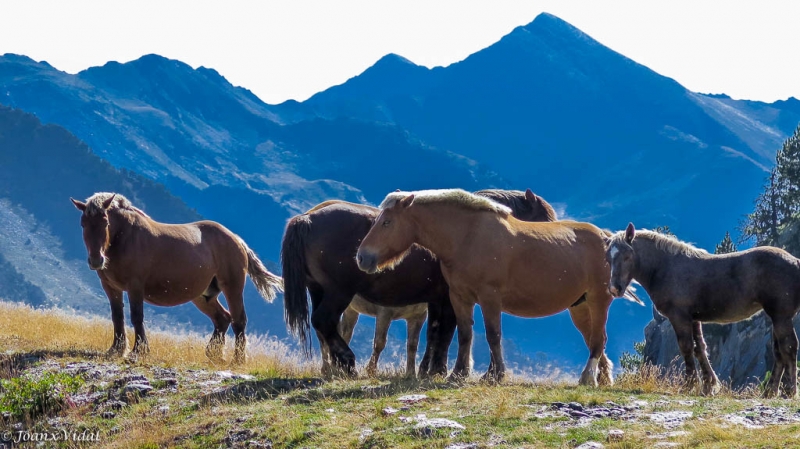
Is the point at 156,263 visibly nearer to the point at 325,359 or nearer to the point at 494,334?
the point at 325,359

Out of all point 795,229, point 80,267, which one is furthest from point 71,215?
point 795,229

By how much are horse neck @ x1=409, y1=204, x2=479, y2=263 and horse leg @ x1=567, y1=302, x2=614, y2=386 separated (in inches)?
86.2

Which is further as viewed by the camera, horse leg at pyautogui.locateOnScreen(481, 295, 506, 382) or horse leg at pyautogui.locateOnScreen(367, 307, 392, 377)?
horse leg at pyautogui.locateOnScreen(367, 307, 392, 377)

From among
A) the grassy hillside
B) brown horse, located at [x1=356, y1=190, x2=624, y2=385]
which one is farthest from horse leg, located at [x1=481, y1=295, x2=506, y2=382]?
the grassy hillside

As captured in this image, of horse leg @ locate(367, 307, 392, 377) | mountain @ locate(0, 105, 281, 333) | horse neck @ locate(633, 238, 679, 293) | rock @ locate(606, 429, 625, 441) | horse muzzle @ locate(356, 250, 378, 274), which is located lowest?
rock @ locate(606, 429, 625, 441)

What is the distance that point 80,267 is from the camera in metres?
150

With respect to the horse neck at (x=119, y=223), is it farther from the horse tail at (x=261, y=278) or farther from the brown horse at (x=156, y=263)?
the horse tail at (x=261, y=278)

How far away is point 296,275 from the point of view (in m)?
12.3

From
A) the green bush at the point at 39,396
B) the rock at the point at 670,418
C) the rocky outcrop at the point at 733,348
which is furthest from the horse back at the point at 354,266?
the rocky outcrop at the point at 733,348

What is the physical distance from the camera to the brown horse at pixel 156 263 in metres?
13.3

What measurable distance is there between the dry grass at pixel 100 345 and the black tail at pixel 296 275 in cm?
68

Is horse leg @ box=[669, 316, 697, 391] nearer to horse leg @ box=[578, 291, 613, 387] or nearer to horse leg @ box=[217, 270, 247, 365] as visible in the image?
horse leg @ box=[578, 291, 613, 387]

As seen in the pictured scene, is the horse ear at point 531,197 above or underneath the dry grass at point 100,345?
above

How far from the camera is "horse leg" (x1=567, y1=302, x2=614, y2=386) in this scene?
1250 centimetres
